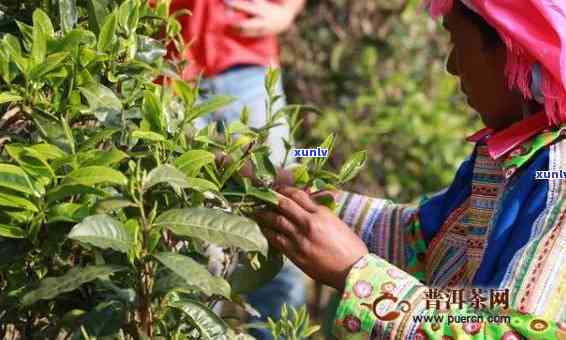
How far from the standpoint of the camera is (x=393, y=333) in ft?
7.78

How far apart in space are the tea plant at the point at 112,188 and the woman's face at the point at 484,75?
345mm

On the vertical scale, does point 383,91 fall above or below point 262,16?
below

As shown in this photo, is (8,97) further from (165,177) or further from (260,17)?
(260,17)

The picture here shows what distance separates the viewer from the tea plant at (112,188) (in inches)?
80.0

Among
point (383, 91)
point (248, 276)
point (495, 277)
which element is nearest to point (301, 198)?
point (248, 276)

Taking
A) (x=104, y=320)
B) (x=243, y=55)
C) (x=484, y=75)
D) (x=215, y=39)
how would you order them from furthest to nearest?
(x=243, y=55) < (x=215, y=39) < (x=484, y=75) < (x=104, y=320)

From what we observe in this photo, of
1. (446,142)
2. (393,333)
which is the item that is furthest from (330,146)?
(446,142)

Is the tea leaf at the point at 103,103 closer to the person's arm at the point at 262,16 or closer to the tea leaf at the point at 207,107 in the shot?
the tea leaf at the point at 207,107

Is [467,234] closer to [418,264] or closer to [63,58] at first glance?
[418,264]

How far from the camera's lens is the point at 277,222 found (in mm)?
2451

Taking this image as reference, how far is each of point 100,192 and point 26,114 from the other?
0.27 m

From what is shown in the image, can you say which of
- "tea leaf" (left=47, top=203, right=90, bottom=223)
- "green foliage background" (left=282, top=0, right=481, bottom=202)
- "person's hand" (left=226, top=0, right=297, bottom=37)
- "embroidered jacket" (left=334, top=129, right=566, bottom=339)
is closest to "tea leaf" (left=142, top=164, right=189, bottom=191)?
"tea leaf" (left=47, top=203, right=90, bottom=223)

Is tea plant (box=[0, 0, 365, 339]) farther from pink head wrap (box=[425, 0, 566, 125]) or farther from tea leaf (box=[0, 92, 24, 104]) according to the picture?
pink head wrap (box=[425, 0, 566, 125])

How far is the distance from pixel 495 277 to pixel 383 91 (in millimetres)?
3524
